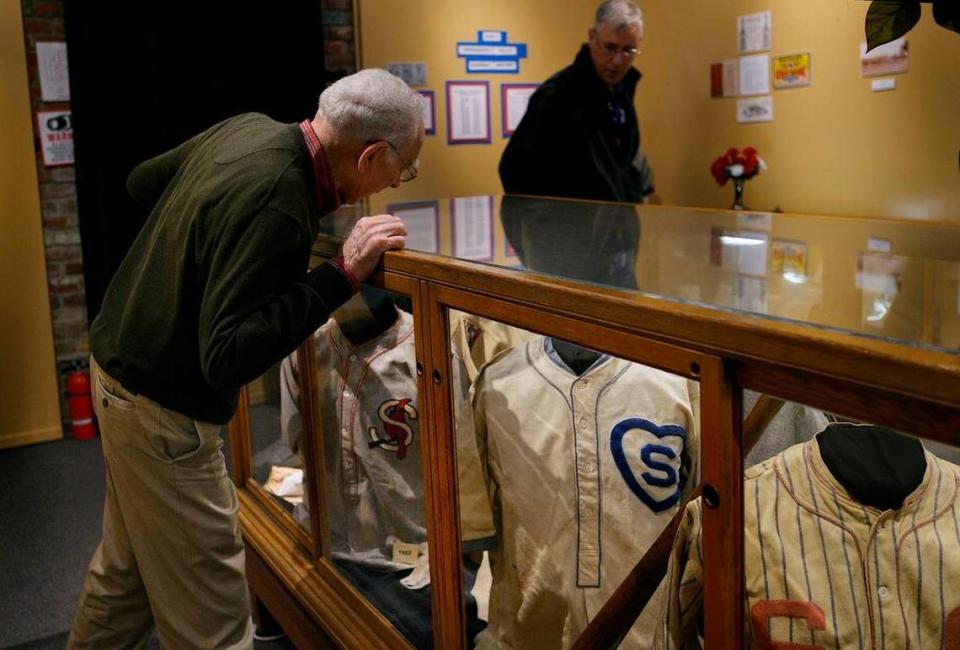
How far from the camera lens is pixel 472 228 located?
2164mm

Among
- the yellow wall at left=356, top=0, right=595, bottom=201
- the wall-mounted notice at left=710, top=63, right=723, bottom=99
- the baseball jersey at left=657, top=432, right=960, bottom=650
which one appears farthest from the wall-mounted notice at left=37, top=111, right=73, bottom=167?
the baseball jersey at left=657, top=432, right=960, bottom=650

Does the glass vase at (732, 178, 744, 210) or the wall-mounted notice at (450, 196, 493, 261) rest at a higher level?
the wall-mounted notice at (450, 196, 493, 261)

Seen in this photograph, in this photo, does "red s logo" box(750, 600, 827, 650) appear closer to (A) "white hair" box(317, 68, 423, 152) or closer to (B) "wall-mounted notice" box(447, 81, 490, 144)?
(A) "white hair" box(317, 68, 423, 152)

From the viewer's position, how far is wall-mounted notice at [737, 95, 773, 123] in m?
5.23

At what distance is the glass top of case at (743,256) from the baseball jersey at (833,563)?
238 mm

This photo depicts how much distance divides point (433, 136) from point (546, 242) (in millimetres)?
3871

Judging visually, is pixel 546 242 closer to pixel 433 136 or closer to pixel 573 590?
pixel 573 590

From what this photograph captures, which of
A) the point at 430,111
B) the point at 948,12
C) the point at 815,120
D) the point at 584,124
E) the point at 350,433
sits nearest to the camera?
the point at 948,12

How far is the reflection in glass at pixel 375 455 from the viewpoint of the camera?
2057mm

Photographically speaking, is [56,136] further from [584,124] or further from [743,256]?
[743,256]

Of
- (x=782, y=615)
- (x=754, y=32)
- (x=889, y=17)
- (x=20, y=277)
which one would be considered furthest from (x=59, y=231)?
(x=889, y=17)

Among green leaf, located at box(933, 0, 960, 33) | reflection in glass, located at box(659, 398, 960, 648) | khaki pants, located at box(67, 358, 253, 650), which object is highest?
green leaf, located at box(933, 0, 960, 33)

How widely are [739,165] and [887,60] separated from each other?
0.94 meters

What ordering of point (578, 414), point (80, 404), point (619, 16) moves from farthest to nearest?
point (80, 404), point (619, 16), point (578, 414)
